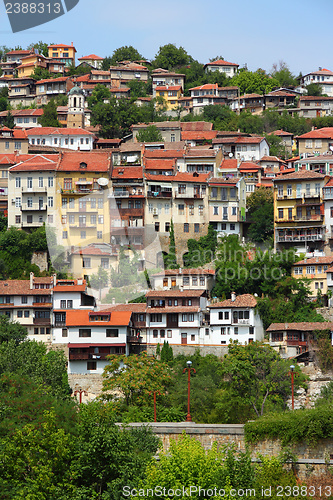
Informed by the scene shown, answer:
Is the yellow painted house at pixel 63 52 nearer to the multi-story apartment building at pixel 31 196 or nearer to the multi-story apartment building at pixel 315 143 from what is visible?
the multi-story apartment building at pixel 315 143

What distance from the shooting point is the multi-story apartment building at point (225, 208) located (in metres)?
70.0

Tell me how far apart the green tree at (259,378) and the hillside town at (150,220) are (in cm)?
617


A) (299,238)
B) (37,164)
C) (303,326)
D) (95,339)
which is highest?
(37,164)

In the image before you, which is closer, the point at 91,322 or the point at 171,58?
the point at 91,322

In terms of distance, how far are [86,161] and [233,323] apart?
22.3m

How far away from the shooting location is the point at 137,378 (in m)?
48.0

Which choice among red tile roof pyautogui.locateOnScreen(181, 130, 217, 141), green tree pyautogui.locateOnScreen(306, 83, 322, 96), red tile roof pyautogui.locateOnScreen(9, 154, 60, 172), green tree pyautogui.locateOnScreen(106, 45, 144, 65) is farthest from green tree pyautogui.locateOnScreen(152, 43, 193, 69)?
red tile roof pyautogui.locateOnScreen(9, 154, 60, 172)

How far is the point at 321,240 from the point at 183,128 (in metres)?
32.1

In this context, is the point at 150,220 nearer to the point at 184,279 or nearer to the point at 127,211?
the point at 127,211

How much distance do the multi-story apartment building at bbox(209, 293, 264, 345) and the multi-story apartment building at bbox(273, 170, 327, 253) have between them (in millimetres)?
10622

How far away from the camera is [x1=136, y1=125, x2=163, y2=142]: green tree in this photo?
85.8 metres

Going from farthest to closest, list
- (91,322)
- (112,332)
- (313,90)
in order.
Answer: (313,90) < (91,322) < (112,332)

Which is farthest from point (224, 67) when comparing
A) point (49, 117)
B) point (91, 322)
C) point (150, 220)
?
point (91, 322)

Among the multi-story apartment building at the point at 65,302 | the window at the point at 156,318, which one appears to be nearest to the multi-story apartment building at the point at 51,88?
the multi-story apartment building at the point at 65,302
